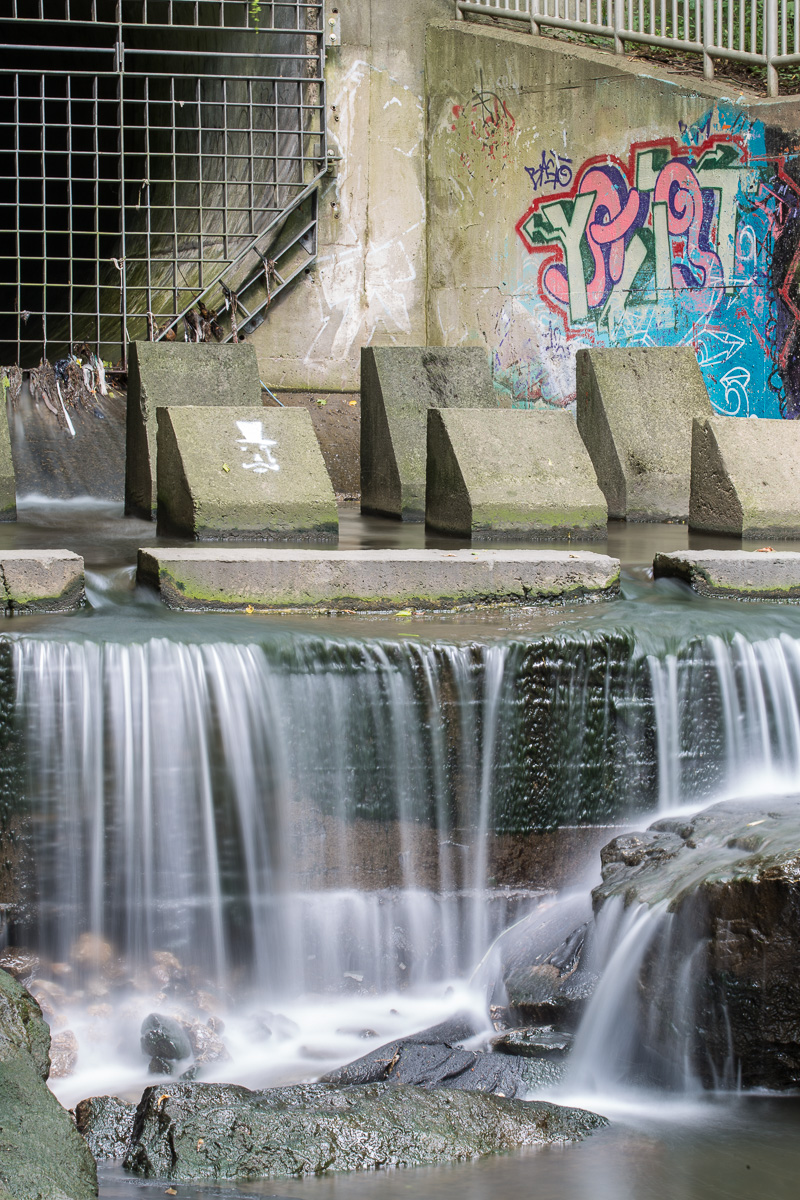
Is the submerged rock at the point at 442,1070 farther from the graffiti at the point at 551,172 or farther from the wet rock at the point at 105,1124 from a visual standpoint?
the graffiti at the point at 551,172

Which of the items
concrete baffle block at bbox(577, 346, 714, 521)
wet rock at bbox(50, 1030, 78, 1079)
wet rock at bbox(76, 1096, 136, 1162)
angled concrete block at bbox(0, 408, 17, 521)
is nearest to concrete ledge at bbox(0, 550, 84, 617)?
wet rock at bbox(50, 1030, 78, 1079)

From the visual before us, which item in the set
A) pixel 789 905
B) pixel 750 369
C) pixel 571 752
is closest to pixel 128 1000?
pixel 571 752

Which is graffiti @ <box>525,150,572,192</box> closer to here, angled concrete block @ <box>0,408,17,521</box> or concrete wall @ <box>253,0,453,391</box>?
concrete wall @ <box>253,0,453,391</box>

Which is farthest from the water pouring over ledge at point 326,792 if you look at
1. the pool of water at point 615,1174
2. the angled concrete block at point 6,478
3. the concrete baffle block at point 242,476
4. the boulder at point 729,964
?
the angled concrete block at point 6,478

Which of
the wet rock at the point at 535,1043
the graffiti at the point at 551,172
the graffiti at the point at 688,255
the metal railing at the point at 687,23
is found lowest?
the wet rock at the point at 535,1043

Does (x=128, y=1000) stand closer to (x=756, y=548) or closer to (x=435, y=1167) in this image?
(x=435, y=1167)

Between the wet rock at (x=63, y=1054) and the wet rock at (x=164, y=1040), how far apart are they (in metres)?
0.22

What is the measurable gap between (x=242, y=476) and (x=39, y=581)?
6.38ft

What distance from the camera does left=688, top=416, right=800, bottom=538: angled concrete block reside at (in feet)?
25.1

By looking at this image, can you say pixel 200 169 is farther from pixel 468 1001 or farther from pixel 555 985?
pixel 555 985

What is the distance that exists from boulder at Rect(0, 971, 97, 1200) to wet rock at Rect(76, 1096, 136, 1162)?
164 millimetres

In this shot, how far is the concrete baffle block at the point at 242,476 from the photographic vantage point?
23.2 ft

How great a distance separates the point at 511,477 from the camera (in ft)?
25.3

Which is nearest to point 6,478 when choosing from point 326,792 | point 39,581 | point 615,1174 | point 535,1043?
point 39,581
